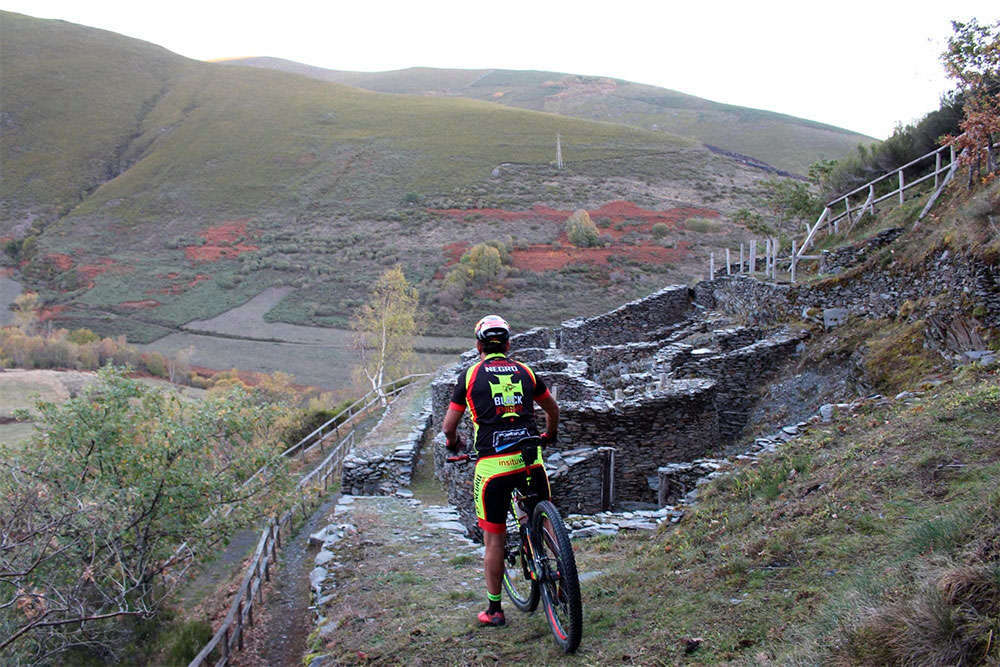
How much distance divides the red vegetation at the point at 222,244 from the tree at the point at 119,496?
61.1 m

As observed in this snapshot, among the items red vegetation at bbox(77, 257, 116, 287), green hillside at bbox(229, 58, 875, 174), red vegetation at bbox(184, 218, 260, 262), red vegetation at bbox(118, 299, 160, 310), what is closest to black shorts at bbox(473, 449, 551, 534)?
red vegetation at bbox(118, 299, 160, 310)

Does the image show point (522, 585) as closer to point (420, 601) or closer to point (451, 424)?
point (420, 601)

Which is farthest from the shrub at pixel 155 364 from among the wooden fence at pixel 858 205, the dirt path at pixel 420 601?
the dirt path at pixel 420 601

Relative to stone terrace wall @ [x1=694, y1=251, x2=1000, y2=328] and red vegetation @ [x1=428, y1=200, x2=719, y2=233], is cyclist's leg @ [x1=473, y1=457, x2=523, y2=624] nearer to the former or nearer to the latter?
stone terrace wall @ [x1=694, y1=251, x2=1000, y2=328]

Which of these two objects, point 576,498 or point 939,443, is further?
point 576,498

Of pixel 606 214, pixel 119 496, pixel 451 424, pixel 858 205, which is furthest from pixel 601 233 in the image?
pixel 451 424

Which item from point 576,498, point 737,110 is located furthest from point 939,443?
point 737,110

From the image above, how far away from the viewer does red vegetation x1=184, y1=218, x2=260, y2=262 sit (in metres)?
67.2

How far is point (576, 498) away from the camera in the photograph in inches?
338

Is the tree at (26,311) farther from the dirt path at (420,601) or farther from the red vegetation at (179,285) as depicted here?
the dirt path at (420,601)

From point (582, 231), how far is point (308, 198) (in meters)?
37.1

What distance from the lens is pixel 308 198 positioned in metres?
80.1

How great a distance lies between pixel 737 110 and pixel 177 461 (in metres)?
144

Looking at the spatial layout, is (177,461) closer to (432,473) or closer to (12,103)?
(432,473)
